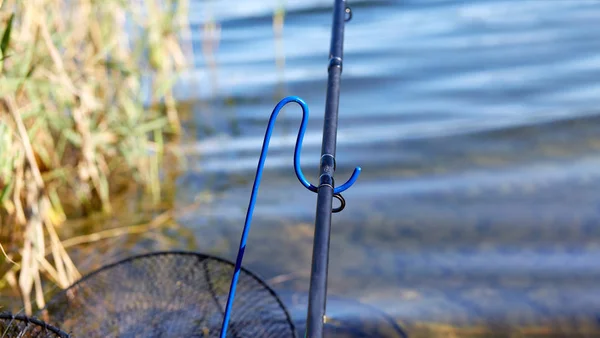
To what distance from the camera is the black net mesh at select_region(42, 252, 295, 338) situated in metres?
1.92

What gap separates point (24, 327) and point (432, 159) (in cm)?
268

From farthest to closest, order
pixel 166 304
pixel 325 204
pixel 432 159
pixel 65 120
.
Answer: pixel 432 159 < pixel 65 120 < pixel 166 304 < pixel 325 204

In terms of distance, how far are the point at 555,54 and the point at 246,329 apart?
408 centimetres

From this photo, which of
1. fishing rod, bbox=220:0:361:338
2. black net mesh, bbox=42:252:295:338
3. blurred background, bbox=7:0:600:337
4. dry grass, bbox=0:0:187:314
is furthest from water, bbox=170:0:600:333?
→ fishing rod, bbox=220:0:361:338

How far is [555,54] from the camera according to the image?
504 cm

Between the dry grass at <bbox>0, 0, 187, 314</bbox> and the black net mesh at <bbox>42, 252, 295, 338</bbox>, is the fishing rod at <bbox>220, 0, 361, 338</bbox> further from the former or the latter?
the dry grass at <bbox>0, 0, 187, 314</bbox>

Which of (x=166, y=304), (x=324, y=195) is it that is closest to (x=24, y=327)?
(x=166, y=304)

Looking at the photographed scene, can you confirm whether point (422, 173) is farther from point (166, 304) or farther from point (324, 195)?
point (324, 195)

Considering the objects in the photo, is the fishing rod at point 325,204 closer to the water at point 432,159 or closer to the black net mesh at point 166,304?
the black net mesh at point 166,304

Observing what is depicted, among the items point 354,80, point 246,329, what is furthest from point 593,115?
point 246,329

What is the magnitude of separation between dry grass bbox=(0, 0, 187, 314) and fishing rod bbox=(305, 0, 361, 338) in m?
1.10

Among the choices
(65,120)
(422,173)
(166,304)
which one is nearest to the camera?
(166,304)

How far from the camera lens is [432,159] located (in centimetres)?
366

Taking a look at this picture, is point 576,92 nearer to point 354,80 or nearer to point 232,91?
point 354,80
